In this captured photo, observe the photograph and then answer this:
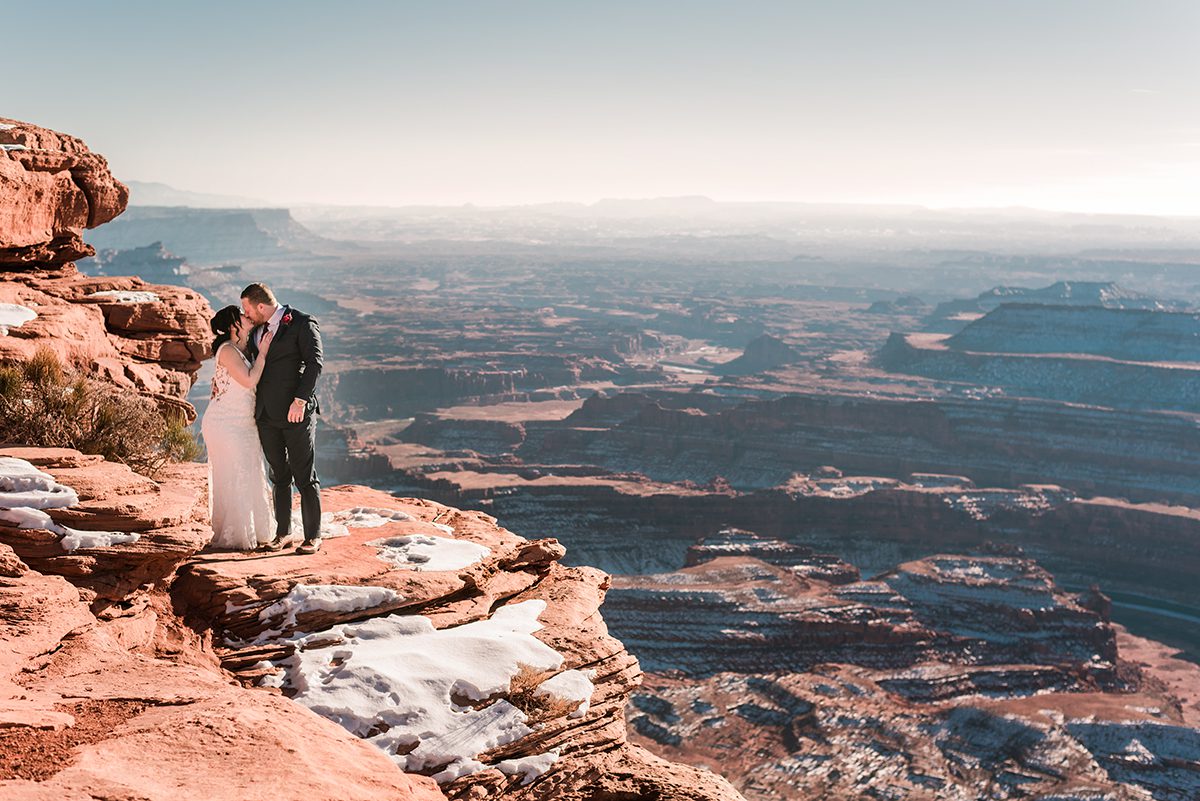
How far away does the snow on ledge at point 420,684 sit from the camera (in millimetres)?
7098

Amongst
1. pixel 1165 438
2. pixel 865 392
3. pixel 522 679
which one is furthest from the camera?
pixel 865 392

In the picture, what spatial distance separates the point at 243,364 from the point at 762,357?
501ft

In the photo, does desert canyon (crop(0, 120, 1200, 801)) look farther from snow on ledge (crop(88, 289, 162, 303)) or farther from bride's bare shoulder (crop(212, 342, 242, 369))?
bride's bare shoulder (crop(212, 342, 242, 369))

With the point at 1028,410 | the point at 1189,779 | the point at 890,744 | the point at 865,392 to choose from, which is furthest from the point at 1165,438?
the point at 890,744

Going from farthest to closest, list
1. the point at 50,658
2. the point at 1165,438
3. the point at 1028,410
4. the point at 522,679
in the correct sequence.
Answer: the point at 1028,410
the point at 1165,438
the point at 522,679
the point at 50,658

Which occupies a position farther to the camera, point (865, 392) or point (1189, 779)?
point (865, 392)

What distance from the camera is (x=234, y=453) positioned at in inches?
345

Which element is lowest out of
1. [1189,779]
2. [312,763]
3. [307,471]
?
[1189,779]

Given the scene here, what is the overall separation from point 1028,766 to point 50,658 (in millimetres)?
35166

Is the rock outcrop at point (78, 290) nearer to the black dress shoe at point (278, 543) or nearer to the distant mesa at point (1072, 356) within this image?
the black dress shoe at point (278, 543)

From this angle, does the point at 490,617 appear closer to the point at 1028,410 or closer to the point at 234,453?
the point at 234,453

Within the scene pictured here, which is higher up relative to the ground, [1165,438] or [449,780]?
[449,780]

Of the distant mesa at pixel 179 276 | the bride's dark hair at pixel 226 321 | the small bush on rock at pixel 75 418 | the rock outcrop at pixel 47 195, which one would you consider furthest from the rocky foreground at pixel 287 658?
the distant mesa at pixel 179 276

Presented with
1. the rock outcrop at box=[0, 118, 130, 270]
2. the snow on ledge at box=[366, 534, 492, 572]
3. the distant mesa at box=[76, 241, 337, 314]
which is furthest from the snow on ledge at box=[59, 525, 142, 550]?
the distant mesa at box=[76, 241, 337, 314]
